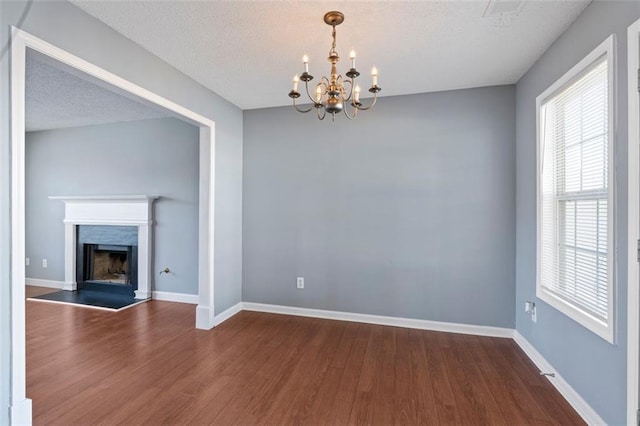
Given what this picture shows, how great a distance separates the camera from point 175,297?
13.7ft

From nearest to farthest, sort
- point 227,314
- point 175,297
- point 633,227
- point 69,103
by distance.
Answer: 1. point 633,227
2. point 227,314
3. point 69,103
4. point 175,297

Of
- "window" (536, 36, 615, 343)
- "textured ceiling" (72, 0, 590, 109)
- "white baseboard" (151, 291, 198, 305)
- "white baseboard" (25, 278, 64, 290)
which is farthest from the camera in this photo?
"white baseboard" (25, 278, 64, 290)

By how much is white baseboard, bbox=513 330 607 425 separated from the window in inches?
20.0

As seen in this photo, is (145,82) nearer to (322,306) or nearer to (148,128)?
(148,128)

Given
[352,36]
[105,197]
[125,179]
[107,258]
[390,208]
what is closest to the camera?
[352,36]

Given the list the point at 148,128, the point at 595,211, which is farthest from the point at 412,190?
the point at 148,128

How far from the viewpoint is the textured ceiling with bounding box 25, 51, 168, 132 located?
2.97 metres

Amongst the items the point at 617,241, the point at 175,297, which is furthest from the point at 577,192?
the point at 175,297

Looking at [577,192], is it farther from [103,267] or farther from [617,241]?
[103,267]

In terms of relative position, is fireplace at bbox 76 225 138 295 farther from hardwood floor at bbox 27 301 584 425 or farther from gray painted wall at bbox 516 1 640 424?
gray painted wall at bbox 516 1 640 424

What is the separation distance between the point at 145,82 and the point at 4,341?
1.97 meters

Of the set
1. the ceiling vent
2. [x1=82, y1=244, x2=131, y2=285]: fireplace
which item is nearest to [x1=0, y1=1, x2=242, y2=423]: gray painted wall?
[x1=82, y1=244, x2=131, y2=285]: fireplace

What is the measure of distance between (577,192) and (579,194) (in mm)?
33

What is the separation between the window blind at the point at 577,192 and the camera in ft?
5.90
